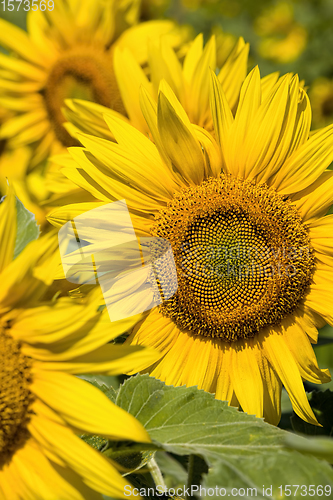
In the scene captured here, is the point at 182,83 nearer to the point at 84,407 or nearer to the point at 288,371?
the point at 288,371

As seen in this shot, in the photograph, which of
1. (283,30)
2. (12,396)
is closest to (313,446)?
(12,396)

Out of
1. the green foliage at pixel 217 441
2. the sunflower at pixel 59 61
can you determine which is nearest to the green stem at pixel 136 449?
the green foliage at pixel 217 441

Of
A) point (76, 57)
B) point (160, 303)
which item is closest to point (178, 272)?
point (160, 303)

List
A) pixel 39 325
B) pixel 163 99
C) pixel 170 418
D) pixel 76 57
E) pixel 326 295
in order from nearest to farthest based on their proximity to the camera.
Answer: pixel 39 325
pixel 170 418
pixel 163 99
pixel 326 295
pixel 76 57

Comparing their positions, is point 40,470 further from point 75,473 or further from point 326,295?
point 326,295

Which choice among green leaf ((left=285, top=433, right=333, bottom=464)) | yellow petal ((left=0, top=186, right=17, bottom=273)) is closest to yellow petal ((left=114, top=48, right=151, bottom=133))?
yellow petal ((left=0, top=186, right=17, bottom=273))

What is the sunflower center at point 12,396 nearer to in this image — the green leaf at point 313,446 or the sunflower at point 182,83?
the green leaf at point 313,446
